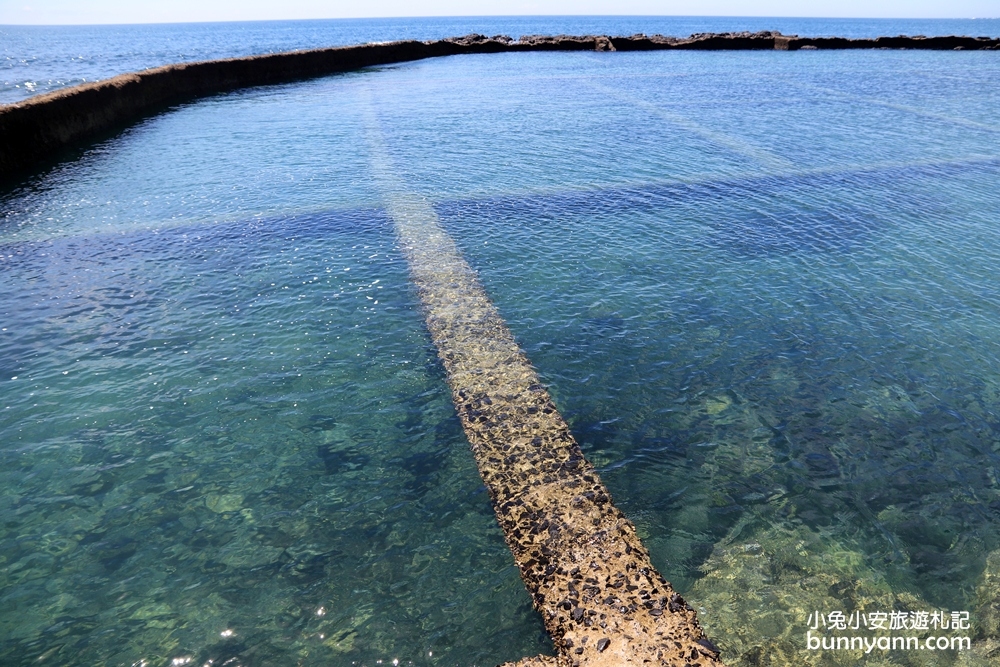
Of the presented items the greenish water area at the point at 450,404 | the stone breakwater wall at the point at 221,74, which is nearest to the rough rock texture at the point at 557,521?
the greenish water area at the point at 450,404

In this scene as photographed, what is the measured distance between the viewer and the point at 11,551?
21.2 ft

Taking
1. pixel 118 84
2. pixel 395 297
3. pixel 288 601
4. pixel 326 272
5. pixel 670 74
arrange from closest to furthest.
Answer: pixel 288 601 < pixel 395 297 < pixel 326 272 < pixel 118 84 < pixel 670 74

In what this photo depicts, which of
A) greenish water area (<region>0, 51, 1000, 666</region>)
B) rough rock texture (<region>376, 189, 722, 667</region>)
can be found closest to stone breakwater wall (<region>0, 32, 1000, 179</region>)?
greenish water area (<region>0, 51, 1000, 666</region>)

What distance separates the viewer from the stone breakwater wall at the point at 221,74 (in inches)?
819

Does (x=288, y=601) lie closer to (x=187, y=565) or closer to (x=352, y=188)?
(x=187, y=565)

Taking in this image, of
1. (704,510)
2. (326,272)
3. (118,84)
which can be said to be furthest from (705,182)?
(118,84)

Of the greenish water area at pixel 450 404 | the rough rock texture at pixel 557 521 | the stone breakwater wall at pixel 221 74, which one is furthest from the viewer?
the stone breakwater wall at pixel 221 74

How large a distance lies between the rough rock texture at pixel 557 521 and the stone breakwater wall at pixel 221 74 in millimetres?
19304

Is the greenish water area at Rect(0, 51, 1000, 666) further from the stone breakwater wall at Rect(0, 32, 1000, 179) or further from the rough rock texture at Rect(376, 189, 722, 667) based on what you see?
the stone breakwater wall at Rect(0, 32, 1000, 179)

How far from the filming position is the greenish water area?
5844 millimetres

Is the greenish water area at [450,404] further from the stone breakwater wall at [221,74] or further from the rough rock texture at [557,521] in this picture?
the stone breakwater wall at [221,74]

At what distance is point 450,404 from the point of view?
28.4 ft

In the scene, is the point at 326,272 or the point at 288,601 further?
the point at 326,272

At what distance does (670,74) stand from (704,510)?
4179 centimetres
